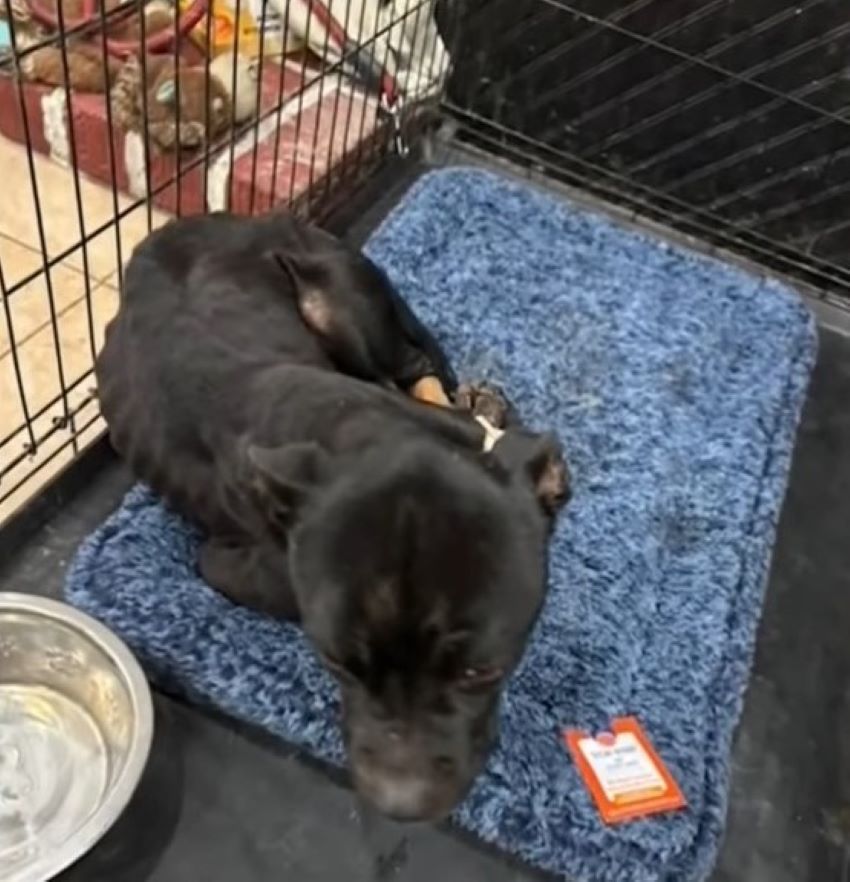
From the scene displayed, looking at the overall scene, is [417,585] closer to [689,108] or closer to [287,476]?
[287,476]

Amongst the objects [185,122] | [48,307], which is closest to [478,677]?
[48,307]

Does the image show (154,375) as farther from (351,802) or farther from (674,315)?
(674,315)

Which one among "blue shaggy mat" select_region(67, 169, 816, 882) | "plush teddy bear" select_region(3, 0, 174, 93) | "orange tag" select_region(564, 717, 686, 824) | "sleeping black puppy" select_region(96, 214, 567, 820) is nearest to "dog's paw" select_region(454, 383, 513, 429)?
"blue shaggy mat" select_region(67, 169, 816, 882)

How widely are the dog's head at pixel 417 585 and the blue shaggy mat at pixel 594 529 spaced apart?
34 centimetres

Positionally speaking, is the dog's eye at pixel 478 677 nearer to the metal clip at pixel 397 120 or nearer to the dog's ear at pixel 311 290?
the dog's ear at pixel 311 290

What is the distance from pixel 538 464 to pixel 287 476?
26cm

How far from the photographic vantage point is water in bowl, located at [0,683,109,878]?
5.49 feet

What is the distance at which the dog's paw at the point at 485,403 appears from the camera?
2.18 metres

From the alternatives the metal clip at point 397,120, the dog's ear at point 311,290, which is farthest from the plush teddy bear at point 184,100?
the dog's ear at point 311,290

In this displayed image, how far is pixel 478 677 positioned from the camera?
1.40 metres

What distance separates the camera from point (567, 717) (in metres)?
1.86

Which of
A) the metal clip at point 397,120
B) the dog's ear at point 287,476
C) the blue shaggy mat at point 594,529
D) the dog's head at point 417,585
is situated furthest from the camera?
the metal clip at point 397,120

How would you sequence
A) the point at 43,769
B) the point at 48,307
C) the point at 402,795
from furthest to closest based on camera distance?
the point at 48,307 < the point at 43,769 < the point at 402,795

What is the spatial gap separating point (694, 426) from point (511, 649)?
100 centimetres
